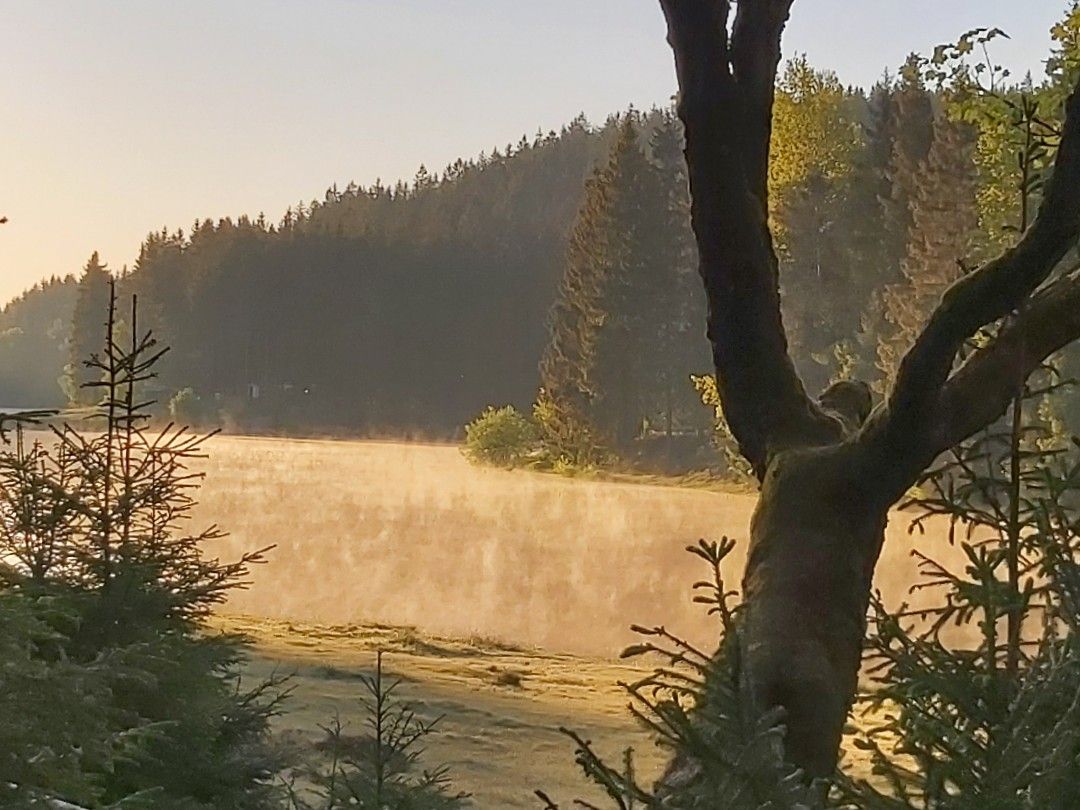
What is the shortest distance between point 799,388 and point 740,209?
0.31 meters

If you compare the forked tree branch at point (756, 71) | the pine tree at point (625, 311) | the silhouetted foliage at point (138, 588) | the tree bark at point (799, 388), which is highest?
the pine tree at point (625, 311)

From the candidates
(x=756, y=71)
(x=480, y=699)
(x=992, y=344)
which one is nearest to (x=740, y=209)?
(x=756, y=71)

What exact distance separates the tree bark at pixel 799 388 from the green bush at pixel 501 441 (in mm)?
12678

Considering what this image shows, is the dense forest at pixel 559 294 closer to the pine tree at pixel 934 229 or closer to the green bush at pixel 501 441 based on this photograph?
the pine tree at pixel 934 229

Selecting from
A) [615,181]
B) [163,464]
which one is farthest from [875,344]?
[163,464]

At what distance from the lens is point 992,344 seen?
5.54 feet

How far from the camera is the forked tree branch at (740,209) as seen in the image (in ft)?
5.49

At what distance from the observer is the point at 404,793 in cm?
190

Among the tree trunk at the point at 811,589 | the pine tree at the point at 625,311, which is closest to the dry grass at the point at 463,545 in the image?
the pine tree at the point at 625,311

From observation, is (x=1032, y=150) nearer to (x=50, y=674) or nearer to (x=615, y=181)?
(x=50, y=674)

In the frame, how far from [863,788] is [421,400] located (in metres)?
15.0

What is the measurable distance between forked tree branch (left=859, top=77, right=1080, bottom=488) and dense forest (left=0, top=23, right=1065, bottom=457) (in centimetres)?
710

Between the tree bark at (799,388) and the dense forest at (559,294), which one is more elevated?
the dense forest at (559,294)

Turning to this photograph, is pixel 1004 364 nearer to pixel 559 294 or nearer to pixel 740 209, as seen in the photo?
pixel 740 209
